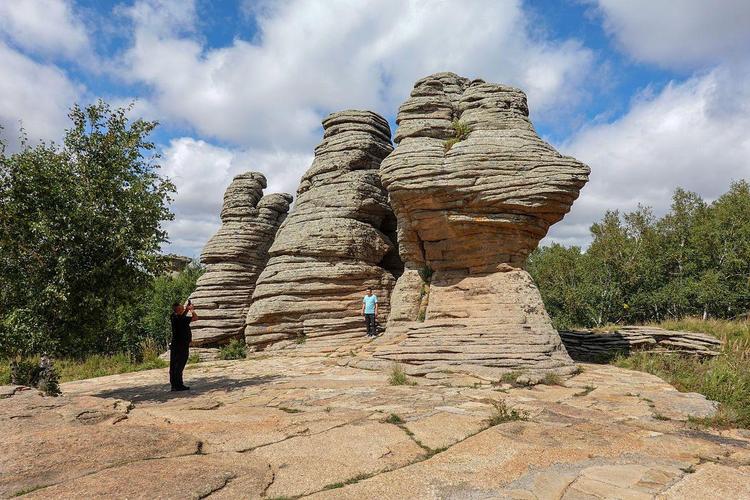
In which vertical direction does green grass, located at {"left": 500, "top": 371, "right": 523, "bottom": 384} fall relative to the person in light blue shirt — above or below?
below

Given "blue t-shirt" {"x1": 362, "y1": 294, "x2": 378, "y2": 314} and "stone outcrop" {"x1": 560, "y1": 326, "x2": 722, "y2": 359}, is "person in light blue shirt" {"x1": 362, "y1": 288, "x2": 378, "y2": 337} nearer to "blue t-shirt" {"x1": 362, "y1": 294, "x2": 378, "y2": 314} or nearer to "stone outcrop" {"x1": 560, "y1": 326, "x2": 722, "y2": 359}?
"blue t-shirt" {"x1": 362, "y1": 294, "x2": 378, "y2": 314}

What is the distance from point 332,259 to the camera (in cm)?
2061

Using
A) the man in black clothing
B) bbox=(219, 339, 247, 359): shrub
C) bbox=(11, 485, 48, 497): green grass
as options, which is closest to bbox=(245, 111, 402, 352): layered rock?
bbox=(219, 339, 247, 359): shrub

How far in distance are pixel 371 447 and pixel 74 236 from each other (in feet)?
26.1

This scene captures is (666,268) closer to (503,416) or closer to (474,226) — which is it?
(474,226)

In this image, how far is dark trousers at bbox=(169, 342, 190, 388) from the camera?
1056cm

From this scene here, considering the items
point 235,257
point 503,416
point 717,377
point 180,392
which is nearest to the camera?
point 503,416

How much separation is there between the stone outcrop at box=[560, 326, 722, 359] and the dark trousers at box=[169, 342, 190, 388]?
14.5 meters

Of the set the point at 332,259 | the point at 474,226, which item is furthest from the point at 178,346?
the point at 332,259

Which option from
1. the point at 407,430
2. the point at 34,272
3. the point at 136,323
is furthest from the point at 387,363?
the point at 136,323

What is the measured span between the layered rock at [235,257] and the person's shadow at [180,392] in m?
12.1

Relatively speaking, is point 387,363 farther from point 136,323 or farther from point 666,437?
point 136,323

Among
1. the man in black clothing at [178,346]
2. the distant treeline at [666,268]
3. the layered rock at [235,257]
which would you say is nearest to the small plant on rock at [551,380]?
the man in black clothing at [178,346]

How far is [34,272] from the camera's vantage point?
9219 mm
